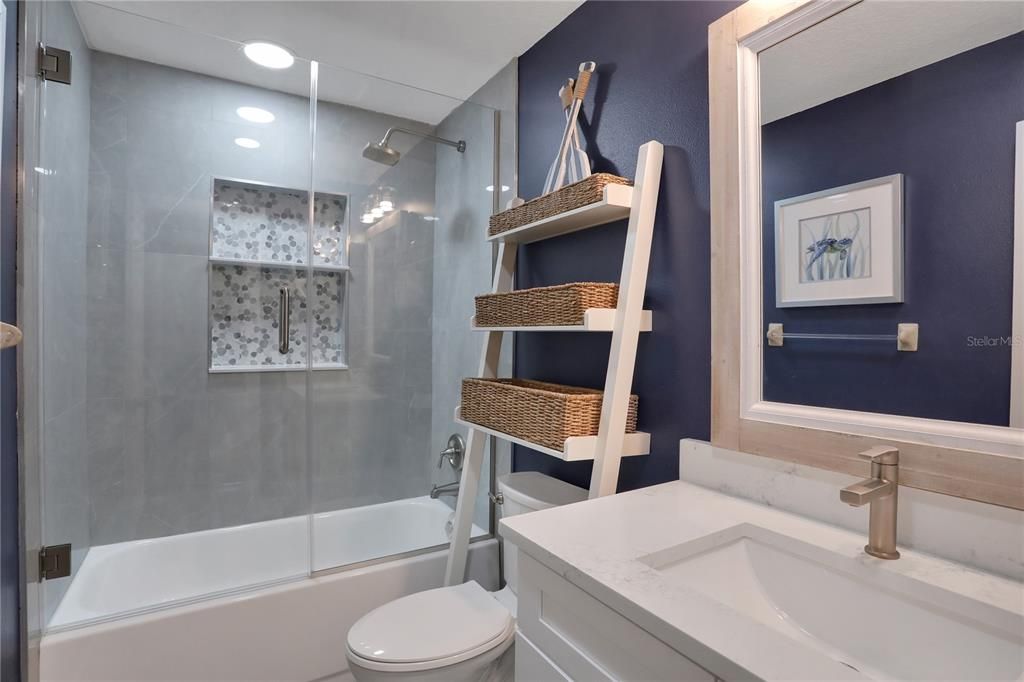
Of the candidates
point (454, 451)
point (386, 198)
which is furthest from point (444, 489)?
point (386, 198)

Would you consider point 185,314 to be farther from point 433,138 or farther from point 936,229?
point 936,229

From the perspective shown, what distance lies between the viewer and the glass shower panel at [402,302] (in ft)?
7.30

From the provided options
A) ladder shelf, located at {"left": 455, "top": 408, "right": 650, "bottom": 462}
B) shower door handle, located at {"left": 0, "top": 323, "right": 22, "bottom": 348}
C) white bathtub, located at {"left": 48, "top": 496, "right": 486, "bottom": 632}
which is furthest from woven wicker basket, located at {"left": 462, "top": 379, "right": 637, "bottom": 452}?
shower door handle, located at {"left": 0, "top": 323, "right": 22, "bottom": 348}

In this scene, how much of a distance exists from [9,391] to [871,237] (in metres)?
2.06

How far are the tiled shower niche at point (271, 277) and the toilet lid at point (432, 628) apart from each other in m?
1.13

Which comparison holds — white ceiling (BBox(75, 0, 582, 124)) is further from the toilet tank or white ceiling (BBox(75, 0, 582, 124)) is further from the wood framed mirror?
the toilet tank

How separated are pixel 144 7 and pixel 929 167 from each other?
243 cm

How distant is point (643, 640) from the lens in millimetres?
699

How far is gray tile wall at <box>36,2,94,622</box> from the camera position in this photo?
159 centimetres

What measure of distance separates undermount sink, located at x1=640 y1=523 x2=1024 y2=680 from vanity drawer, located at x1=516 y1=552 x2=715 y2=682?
0.34ft

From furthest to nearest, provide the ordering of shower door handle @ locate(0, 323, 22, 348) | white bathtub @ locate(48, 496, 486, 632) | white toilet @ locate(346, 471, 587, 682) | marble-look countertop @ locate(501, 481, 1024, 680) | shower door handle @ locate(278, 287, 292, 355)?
1. shower door handle @ locate(278, 287, 292, 355)
2. white bathtub @ locate(48, 496, 486, 632)
3. white toilet @ locate(346, 471, 587, 682)
4. shower door handle @ locate(0, 323, 22, 348)
5. marble-look countertop @ locate(501, 481, 1024, 680)

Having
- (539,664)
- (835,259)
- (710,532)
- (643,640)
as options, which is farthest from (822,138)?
(539,664)

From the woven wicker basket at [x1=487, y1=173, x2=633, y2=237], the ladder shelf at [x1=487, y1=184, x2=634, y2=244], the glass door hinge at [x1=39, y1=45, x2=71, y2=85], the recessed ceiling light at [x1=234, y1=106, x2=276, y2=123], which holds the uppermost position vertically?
the recessed ceiling light at [x1=234, y1=106, x2=276, y2=123]

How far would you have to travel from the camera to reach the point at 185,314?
226cm
